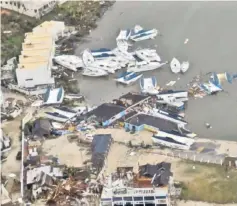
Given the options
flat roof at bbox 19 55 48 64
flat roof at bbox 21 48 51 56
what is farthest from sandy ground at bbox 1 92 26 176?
flat roof at bbox 21 48 51 56

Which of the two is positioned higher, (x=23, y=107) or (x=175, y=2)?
(x=175, y=2)

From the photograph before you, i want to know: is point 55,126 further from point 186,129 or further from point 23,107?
point 186,129

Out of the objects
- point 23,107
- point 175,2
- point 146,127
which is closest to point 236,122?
point 146,127

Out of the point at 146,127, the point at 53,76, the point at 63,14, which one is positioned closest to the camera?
the point at 146,127

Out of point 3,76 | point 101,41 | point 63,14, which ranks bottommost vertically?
point 3,76

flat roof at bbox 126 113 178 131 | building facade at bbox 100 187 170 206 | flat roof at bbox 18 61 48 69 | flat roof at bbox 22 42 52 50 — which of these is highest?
flat roof at bbox 22 42 52 50

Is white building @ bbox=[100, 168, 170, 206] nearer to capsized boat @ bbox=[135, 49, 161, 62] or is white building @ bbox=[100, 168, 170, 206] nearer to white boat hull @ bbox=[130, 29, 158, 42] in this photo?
capsized boat @ bbox=[135, 49, 161, 62]

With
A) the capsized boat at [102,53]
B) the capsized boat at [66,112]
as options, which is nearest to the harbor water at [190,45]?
the capsized boat at [102,53]

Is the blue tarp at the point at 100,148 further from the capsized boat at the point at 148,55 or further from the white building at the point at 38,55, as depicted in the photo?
the capsized boat at the point at 148,55
